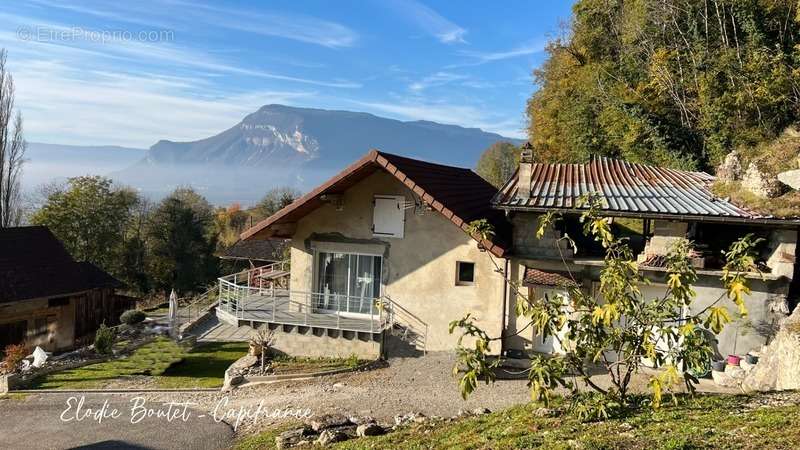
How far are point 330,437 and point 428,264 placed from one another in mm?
7512

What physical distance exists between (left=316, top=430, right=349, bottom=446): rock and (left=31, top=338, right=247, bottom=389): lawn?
8.76m

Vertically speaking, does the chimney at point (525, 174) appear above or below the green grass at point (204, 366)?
above

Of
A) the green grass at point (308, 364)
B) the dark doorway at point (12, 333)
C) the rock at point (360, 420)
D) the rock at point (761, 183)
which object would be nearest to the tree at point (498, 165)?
the rock at point (761, 183)

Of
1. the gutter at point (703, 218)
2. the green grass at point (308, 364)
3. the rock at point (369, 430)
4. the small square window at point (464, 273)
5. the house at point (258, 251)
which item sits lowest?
the green grass at point (308, 364)

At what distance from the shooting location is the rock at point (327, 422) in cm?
1158

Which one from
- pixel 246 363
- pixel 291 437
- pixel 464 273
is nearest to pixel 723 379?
pixel 464 273

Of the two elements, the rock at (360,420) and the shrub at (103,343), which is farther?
the shrub at (103,343)

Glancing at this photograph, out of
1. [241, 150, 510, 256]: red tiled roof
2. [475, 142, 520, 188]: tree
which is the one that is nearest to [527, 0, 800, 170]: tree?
[241, 150, 510, 256]: red tiled roof

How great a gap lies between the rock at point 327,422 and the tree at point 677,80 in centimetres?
2326

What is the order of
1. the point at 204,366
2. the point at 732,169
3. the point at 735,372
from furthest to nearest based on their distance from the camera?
the point at 204,366, the point at 732,169, the point at 735,372

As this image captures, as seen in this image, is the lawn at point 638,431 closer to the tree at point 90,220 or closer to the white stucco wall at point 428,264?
the white stucco wall at point 428,264

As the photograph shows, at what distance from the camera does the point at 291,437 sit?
35.7ft

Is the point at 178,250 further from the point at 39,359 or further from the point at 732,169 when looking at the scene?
the point at 732,169

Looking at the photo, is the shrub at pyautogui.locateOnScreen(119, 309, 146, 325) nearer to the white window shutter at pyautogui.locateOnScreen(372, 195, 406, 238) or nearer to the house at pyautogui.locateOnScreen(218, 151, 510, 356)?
the house at pyautogui.locateOnScreen(218, 151, 510, 356)
